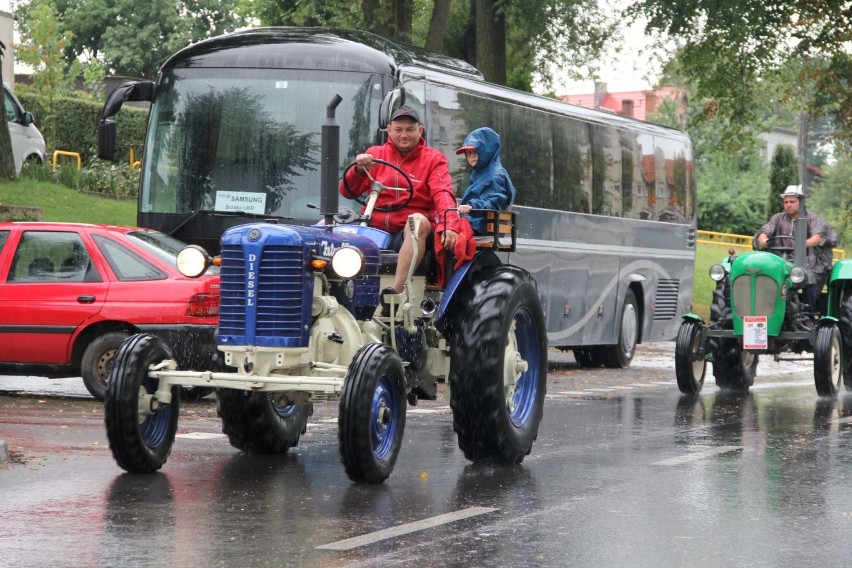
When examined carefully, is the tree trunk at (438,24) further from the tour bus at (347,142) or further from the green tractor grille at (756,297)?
the green tractor grille at (756,297)

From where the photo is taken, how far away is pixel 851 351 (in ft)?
57.3

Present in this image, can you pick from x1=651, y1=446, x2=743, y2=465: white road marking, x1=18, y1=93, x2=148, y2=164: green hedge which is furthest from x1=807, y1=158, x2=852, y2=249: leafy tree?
x1=651, y1=446, x2=743, y2=465: white road marking

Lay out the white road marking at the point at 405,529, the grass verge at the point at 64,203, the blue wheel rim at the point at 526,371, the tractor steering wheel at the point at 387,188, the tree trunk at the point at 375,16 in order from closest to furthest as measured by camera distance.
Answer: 1. the white road marking at the point at 405,529
2. the tractor steering wheel at the point at 387,188
3. the blue wheel rim at the point at 526,371
4. the grass verge at the point at 64,203
5. the tree trunk at the point at 375,16

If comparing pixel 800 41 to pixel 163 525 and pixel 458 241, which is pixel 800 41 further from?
pixel 163 525

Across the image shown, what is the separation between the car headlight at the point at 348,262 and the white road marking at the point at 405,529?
4.79 ft

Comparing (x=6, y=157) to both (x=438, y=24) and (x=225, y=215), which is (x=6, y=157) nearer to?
(x=438, y=24)

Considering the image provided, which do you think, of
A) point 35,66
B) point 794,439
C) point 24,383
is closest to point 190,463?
point 794,439

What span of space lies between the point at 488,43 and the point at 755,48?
5812mm

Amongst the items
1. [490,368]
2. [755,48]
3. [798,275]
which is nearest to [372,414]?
[490,368]

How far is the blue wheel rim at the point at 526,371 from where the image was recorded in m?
10.5

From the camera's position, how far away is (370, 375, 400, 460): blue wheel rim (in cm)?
867

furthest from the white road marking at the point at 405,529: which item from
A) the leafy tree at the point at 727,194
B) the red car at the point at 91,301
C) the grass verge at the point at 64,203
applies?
the leafy tree at the point at 727,194

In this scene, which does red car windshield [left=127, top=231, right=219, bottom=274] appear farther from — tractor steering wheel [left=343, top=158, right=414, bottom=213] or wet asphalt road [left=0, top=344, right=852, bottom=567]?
tractor steering wheel [left=343, top=158, right=414, bottom=213]

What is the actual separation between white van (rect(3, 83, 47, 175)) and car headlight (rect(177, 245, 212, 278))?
22.8 meters
